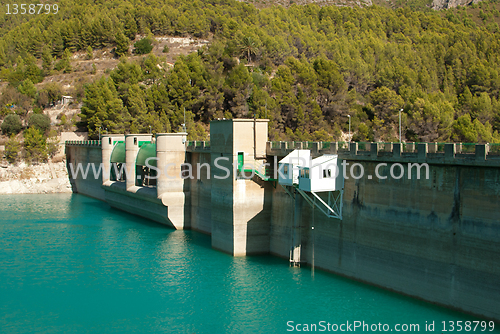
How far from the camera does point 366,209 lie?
26484 millimetres

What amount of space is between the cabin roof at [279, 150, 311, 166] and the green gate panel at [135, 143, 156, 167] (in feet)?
72.5

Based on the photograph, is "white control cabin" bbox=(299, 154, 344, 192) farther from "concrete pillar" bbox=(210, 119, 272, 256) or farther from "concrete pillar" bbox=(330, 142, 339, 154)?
"concrete pillar" bbox=(210, 119, 272, 256)

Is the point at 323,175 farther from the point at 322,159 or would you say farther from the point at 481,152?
the point at 481,152

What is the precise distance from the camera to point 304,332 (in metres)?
21.9

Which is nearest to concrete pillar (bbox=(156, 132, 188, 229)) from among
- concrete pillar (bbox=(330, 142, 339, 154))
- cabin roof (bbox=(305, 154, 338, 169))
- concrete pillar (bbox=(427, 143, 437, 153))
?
cabin roof (bbox=(305, 154, 338, 169))

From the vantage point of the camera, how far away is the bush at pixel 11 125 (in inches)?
3322

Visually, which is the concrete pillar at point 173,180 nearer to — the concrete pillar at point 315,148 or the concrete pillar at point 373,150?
the concrete pillar at point 315,148

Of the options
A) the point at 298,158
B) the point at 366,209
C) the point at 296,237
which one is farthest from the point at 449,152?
the point at 296,237

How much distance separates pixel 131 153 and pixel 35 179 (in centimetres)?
2785

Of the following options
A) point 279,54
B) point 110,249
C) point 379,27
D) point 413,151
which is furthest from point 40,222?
point 379,27

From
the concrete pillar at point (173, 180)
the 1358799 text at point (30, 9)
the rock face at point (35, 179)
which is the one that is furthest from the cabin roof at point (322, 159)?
the 1358799 text at point (30, 9)

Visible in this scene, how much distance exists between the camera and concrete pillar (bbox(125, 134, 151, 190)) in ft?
171

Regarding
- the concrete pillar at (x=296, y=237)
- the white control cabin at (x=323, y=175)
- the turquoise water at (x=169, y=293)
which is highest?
the white control cabin at (x=323, y=175)

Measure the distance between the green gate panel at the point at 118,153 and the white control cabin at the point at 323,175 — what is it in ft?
111
